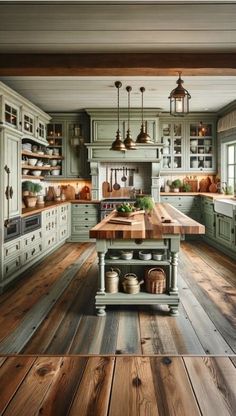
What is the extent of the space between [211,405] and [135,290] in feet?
4.63

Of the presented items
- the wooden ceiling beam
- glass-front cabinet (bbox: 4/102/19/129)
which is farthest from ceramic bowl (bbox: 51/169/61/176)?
the wooden ceiling beam

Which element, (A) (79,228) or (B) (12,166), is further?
(A) (79,228)

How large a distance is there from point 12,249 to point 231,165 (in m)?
5.02

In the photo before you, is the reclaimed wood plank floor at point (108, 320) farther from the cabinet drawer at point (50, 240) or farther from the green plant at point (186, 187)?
the green plant at point (186, 187)

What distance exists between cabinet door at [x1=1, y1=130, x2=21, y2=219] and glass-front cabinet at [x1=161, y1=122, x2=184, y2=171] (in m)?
3.91

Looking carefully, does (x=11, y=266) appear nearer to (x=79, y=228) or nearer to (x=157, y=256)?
(x=157, y=256)

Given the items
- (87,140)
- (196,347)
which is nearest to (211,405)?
(196,347)

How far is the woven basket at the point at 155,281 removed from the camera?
10.2 feet

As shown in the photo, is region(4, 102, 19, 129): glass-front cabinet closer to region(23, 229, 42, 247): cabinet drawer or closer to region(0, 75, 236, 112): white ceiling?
region(0, 75, 236, 112): white ceiling

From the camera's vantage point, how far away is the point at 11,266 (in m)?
4.03

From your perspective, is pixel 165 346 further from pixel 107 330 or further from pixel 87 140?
pixel 87 140

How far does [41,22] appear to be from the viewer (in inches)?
112

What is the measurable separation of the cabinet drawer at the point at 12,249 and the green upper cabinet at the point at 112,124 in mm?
3319

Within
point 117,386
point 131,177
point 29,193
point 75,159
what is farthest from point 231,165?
point 117,386
